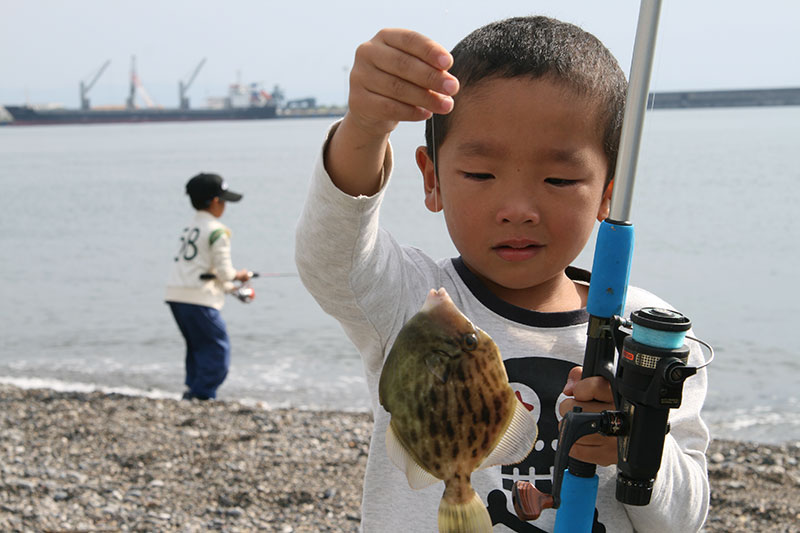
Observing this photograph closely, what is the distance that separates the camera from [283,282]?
17562 mm

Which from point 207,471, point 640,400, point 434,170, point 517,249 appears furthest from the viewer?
point 207,471

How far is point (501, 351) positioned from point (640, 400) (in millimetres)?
646

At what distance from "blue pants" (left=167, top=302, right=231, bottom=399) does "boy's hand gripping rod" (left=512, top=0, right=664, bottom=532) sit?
7.12 metres

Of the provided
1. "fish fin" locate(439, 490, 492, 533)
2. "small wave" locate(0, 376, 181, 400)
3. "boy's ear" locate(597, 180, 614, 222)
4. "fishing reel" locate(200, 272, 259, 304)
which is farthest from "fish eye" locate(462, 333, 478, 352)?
"small wave" locate(0, 376, 181, 400)

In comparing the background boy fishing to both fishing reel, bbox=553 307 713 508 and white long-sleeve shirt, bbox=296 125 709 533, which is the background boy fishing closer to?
white long-sleeve shirt, bbox=296 125 709 533

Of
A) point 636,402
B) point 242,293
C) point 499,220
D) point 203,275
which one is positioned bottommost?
point 242,293

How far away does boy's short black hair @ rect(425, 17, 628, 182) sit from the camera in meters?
1.79

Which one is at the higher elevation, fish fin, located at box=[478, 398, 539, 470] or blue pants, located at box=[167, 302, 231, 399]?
fish fin, located at box=[478, 398, 539, 470]

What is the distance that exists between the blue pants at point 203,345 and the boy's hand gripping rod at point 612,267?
7117mm

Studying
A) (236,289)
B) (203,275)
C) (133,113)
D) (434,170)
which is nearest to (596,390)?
(434,170)

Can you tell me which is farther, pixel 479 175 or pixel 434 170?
pixel 434 170

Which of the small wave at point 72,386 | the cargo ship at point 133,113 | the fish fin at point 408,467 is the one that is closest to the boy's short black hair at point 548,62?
the fish fin at point 408,467

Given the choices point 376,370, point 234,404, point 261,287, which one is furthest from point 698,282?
point 376,370

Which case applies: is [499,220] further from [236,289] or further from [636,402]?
[236,289]
